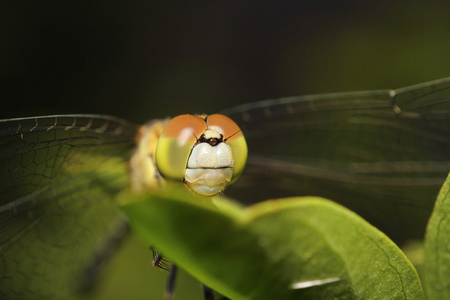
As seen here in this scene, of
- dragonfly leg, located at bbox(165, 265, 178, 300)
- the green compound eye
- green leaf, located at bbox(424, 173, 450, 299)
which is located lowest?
dragonfly leg, located at bbox(165, 265, 178, 300)

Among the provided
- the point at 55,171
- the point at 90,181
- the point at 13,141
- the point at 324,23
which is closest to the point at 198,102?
the point at 324,23

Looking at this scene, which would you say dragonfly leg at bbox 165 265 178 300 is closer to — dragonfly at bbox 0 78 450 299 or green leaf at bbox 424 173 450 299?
dragonfly at bbox 0 78 450 299

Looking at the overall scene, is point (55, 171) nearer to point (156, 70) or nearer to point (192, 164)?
point (192, 164)

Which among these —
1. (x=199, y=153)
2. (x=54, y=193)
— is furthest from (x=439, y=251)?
(x=54, y=193)

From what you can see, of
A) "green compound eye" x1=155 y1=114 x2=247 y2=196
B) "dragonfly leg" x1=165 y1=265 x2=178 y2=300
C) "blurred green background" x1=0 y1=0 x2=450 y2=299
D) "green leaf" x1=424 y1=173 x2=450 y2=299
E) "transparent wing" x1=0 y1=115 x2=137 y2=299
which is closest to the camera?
"green leaf" x1=424 y1=173 x2=450 y2=299

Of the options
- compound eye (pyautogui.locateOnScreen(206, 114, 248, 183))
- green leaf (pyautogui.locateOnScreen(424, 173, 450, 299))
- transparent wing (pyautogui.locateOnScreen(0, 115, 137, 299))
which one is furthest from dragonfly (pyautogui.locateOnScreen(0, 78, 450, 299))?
green leaf (pyautogui.locateOnScreen(424, 173, 450, 299))

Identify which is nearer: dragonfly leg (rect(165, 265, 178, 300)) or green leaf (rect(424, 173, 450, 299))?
green leaf (rect(424, 173, 450, 299))
